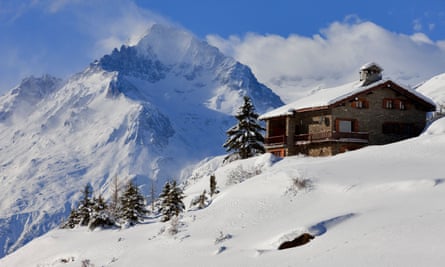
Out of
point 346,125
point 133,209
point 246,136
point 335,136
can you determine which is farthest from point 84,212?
point 346,125

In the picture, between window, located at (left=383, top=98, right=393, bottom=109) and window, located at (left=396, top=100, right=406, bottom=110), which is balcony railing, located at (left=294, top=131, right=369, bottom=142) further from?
window, located at (left=396, top=100, right=406, bottom=110)

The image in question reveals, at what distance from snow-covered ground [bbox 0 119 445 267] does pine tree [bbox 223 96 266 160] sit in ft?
75.3

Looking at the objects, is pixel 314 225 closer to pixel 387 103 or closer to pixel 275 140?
pixel 387 103

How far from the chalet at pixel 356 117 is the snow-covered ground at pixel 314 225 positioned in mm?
12508

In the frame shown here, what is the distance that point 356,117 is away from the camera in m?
48.9

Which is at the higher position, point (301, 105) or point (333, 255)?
point (301, 105)

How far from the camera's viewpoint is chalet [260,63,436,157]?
4831 centimetres

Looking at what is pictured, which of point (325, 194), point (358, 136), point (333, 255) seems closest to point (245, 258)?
point (333, 255)

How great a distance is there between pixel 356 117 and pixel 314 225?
2712 cm

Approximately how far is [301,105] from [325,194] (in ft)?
80.6

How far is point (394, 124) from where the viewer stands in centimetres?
4991

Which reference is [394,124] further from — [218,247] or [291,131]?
[218,247]

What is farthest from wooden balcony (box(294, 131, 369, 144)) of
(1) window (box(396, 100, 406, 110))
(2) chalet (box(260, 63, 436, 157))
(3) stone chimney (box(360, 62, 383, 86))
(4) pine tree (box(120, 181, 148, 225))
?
(4) pine tree (box(120, 181, 148, 225))

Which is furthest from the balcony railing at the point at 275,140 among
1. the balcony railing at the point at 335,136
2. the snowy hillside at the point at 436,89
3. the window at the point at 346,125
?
the snowy hillside at the point at 436,89
